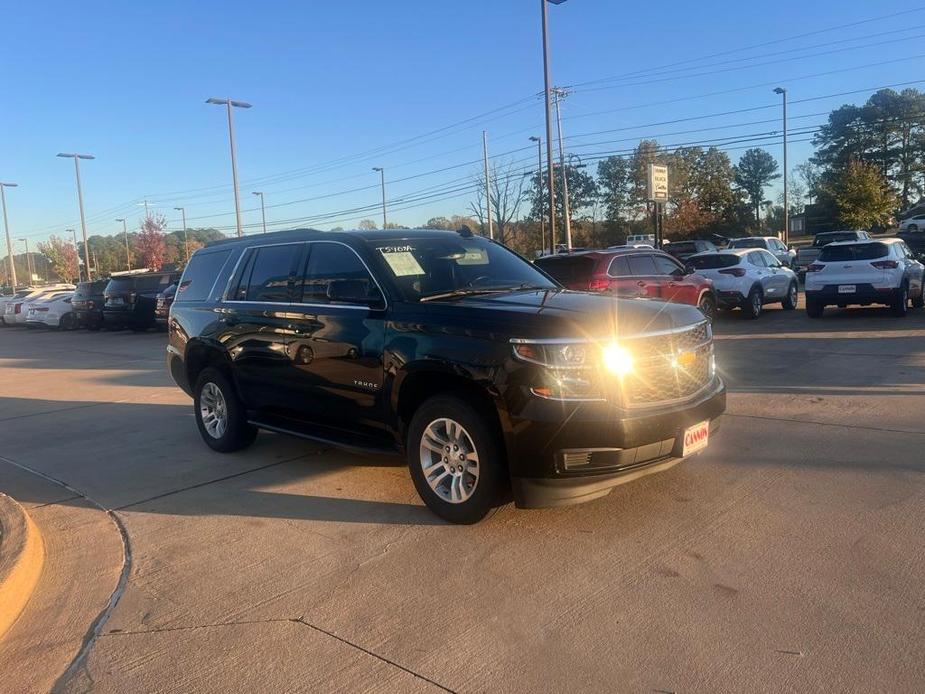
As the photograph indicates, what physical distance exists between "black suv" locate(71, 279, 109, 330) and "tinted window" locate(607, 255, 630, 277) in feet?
57.9

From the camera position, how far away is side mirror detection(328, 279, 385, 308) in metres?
5.16

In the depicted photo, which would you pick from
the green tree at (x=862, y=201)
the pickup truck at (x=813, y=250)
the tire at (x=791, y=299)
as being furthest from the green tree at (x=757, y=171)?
the tire at (x=791, y=299)

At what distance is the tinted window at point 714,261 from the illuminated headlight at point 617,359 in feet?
42.0

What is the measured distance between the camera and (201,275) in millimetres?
7184

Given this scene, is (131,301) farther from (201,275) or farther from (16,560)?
(16,560)

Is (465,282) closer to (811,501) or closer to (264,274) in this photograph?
(264,274)

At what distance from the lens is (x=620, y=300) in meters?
4.91

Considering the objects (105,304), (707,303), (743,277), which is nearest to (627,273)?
(707,303)

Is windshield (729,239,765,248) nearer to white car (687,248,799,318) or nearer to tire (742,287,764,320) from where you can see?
white car (687,248,799,318)

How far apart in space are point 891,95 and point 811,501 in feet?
287

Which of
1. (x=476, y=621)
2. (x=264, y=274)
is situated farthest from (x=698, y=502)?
(x=264, y=274)

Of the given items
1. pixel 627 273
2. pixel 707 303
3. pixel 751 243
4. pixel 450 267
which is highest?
pixel 751 243

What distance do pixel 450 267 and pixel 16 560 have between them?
3335 millimetres

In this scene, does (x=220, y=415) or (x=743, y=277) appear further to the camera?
(x=743, y=277)
